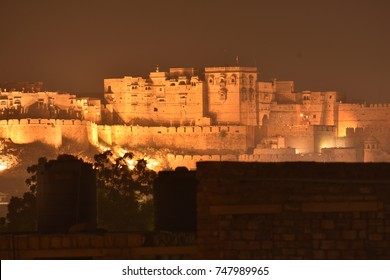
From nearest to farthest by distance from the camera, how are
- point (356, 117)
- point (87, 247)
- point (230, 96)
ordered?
1. point (87, 247)
2. point (230, 96)
3. point (356, 117)

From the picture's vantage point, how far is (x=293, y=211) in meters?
10.8

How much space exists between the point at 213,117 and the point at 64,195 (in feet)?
248

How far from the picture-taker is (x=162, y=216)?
42.0ft

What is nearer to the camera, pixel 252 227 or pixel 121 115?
pixel 252 227

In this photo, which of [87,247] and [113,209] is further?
[113,209]

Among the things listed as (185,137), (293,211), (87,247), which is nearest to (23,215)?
(87,247)

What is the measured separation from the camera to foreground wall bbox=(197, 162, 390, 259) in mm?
10805

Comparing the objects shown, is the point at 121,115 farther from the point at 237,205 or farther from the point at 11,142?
the point at 237,205

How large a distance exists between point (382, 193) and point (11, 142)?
6814cm

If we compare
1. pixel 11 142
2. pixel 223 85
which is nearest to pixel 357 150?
pixel 223 85

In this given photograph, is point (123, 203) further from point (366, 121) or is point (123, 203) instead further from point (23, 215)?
point (366, 121)
